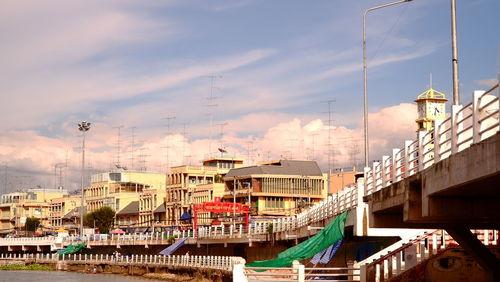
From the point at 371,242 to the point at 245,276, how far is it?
11406 millimetres

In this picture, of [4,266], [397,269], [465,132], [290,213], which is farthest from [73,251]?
[465,132]

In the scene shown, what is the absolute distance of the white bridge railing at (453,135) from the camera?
64.8 ft

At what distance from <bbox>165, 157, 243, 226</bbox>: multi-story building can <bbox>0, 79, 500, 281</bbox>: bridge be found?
331ft

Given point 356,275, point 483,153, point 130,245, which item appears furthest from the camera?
point 130,245

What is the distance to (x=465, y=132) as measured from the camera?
22.2 m

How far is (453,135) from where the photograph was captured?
2173 cm

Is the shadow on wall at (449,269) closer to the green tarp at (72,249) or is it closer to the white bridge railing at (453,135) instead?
the white bridge railing at (453,135)

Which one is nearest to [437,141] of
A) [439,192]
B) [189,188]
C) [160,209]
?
[439,192]

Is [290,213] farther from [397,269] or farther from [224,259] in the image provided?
[397,269]

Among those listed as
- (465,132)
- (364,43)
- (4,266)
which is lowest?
(4,266)

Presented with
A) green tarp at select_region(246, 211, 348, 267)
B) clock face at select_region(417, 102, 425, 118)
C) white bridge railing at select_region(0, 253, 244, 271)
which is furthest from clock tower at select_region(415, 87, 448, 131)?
green tarp at select_region(246, 211, 348, 267)

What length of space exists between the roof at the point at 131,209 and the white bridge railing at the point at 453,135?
14789cm

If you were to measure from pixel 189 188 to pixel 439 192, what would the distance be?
134m

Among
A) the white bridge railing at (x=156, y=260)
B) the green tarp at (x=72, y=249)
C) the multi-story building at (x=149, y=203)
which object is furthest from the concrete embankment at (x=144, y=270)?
Answer: the multi-story building at (x=149, y=203)
